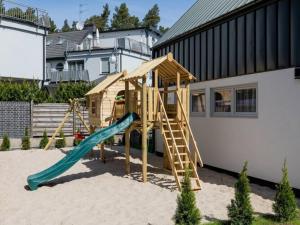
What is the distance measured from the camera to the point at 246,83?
1132cm

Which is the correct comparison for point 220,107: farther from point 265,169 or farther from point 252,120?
point 265,169

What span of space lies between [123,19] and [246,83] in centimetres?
8545

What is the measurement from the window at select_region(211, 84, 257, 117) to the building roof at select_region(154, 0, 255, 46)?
240 centimetres

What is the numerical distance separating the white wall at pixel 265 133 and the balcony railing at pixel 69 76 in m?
26.8

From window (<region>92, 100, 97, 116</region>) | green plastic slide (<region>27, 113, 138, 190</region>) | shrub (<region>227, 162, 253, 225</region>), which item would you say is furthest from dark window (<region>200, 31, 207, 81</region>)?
shrub (<region>227, 162, 253, 225</region>)

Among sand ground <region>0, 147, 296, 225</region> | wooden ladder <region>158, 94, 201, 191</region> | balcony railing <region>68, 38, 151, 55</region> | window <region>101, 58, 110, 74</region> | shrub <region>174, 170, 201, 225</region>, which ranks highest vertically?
balcony railing <region>68, 38, 151, 55</region>

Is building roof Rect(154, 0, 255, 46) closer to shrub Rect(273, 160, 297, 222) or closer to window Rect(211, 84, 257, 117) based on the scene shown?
window Rect(211, 84, 257, 117)

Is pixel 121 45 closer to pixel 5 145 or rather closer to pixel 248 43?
pixel 5 145

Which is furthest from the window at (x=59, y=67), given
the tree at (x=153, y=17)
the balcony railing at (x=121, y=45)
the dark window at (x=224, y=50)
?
the tree at (x=153, y=17)

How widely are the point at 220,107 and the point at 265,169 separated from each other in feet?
10.3

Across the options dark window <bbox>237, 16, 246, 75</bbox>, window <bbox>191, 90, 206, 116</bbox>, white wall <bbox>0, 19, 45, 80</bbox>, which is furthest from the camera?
white wall <bbox>0, 19, 45, 80</bbox>

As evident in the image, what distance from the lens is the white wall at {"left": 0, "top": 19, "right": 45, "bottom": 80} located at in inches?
1141

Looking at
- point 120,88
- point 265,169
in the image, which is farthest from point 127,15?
point 265,169

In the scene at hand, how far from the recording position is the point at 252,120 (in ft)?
36.5
